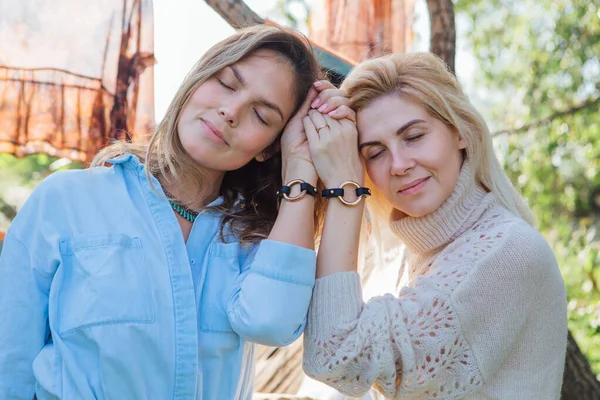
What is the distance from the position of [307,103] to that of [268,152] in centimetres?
A: 17

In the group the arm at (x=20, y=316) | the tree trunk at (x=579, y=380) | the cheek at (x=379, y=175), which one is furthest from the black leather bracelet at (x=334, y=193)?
the tree trunk at (x=579, y=380)

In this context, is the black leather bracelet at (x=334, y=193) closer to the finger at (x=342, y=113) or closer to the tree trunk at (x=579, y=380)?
the finger at (x=342, y=113)

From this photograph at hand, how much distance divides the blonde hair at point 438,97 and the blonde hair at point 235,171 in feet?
0.52

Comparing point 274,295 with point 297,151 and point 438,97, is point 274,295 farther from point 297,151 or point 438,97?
point 438,97

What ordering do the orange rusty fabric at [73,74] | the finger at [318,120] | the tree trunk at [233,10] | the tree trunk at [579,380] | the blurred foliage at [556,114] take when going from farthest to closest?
1. the blurred foliage at [556,114]
2. the tree trunk at [579,380]
3. the tree trunk at [233,10]
4. the orange rusty fabric at [73,74]
5. the finger at [318,120]

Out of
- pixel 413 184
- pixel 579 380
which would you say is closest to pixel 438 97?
pixel 413 184

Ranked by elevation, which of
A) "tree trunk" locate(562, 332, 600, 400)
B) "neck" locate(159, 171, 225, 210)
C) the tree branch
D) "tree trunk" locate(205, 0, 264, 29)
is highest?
"tree trunk" locate(205, 0, 264, 29)

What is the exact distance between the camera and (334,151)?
1.81 meters

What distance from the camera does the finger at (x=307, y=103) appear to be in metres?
1.88

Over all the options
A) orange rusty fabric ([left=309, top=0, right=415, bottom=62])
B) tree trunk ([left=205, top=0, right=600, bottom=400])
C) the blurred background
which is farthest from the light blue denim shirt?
orange rusty fabric ([left=309, top=0, right=415, bottom=62])

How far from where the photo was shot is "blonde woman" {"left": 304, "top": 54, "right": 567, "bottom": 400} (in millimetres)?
1602

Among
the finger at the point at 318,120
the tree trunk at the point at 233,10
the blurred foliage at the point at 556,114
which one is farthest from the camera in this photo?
the blurred foliage at the point at 556,114

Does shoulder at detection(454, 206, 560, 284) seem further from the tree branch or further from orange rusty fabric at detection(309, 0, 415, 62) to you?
the tree branch

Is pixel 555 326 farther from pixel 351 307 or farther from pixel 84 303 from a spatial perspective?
pixel 84 303
